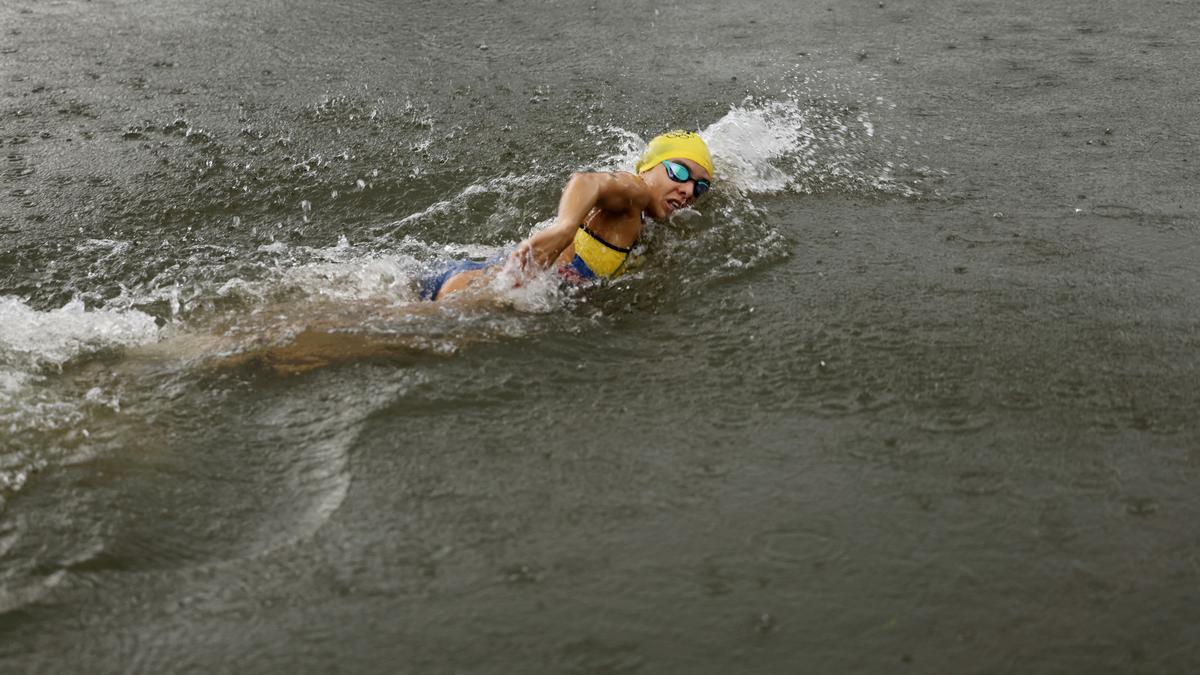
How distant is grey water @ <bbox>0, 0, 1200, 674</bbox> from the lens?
10.5 feet

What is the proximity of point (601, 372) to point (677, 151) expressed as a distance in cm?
164

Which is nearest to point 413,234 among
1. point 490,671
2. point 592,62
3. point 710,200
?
point 710,200

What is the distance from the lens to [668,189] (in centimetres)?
558

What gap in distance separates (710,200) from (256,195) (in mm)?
2479

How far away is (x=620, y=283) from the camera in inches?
208

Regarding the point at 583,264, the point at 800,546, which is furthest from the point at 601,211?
the point at 800,546

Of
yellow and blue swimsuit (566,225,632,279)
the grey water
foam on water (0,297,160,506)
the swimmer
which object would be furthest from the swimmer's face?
foam on water (0,297,160,506)

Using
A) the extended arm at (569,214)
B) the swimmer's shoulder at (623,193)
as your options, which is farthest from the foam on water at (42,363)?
the swimmer's shoulder at (623,193)

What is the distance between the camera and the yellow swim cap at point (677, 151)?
5.66m

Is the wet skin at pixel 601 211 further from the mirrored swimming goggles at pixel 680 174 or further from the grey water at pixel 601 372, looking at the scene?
the grey water at pixel 601 372

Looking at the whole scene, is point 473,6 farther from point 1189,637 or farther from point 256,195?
point 1189,637

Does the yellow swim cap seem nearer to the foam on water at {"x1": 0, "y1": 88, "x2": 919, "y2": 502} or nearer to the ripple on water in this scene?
the foam on water at {"x1": 0, "y1": 88, "x2": 919, "y2": 502}

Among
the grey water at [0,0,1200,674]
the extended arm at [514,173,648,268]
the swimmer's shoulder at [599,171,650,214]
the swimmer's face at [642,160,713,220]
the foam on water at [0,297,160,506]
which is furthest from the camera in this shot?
the swimmer's face at [642,160,713,220]

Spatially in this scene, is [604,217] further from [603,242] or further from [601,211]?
[603,242]
